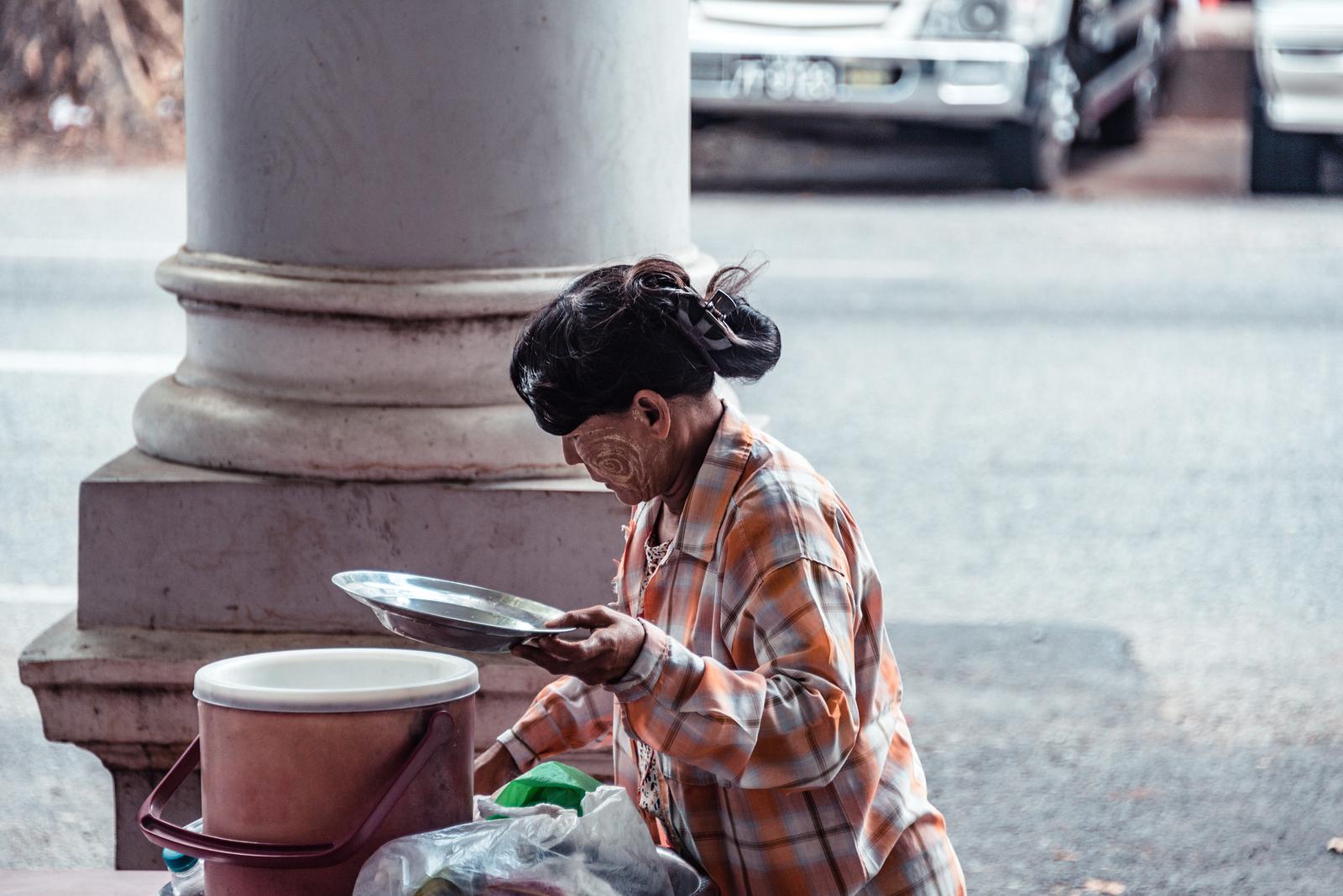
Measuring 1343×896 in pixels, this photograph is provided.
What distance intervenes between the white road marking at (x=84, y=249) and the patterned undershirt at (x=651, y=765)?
27.5 feet

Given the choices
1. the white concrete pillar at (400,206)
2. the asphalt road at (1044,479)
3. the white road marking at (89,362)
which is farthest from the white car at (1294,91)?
the white concrete pillar at (400,206)

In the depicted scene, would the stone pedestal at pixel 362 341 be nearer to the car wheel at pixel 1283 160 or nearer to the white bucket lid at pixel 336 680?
the white bucket lid at pixel 336 680

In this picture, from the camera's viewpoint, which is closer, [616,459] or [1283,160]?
[616,459]

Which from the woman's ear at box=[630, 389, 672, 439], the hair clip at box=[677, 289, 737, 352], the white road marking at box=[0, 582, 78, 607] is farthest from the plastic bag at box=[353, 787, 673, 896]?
the white road marking at box=[0, 582, 78, 607]

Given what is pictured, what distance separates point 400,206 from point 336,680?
3.09 feet

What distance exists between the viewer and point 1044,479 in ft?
21.3

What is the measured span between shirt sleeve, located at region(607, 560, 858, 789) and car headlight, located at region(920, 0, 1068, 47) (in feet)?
33.1

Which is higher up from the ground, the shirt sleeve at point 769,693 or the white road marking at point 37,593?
the shirt sleeve at point 769,693

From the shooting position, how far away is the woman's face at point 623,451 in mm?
2113

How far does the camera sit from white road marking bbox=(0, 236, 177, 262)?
406 inches

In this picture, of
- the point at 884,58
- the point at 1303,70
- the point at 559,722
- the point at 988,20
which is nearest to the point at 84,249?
the point at 884,58

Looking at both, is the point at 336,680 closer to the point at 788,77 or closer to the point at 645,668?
the point at 645,668

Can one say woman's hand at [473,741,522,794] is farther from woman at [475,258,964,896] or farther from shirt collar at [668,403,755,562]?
shirt collar at [668,403,755,562]

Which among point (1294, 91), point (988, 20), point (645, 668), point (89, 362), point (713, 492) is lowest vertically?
point (89, 362)
